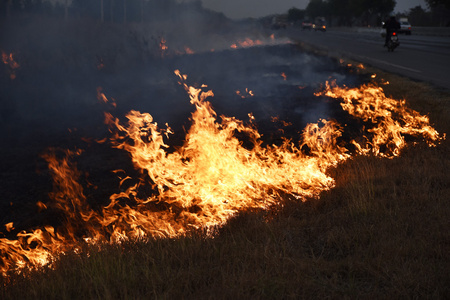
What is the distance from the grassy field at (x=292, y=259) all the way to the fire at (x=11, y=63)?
11.0 metres

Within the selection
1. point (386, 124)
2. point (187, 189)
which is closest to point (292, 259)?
point (187, 189)

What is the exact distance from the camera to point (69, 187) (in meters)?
5.76

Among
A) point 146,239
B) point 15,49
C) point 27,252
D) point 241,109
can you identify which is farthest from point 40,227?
point 15,49

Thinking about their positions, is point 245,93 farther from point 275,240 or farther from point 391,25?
point 391,25

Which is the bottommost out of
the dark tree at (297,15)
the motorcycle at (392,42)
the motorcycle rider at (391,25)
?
the motorcycle at (392,42)

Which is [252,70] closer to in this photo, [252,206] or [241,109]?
[241,109]

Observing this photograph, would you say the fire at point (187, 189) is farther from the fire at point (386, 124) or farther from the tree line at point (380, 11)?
the tree line at point (380, 11)

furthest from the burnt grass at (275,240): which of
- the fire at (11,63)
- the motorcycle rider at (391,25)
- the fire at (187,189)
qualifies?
the motorcycle rider at (391,25)

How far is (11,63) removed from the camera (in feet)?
46.6

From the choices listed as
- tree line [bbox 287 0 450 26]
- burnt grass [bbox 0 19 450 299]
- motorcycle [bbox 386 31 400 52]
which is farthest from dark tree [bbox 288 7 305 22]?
burnt grass [bbox 0 19 450 299]

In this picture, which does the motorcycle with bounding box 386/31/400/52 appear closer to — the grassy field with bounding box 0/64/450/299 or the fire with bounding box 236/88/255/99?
the fire with bounding box 236/88/255/99

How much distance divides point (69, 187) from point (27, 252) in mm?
1774

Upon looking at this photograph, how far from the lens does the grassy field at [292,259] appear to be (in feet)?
9.92

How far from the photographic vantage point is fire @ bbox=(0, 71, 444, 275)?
171 inches
